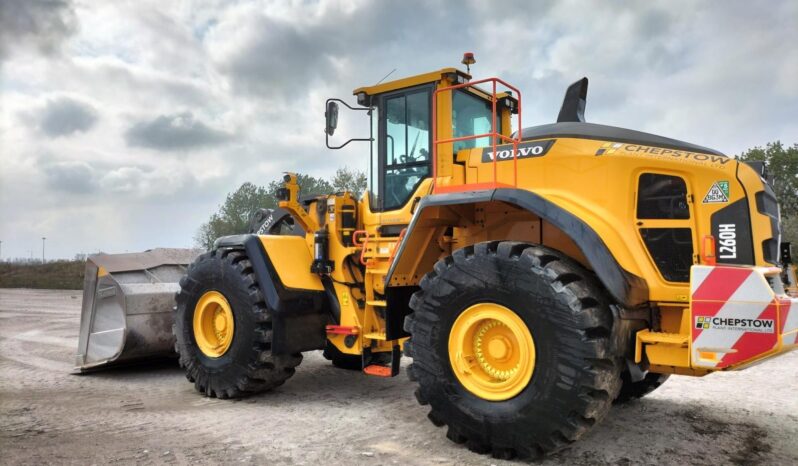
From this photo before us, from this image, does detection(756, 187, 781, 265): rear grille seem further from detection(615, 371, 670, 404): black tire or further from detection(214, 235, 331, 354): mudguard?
detection(214, 235, 331, 354): mudguard

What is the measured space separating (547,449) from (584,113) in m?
3.23

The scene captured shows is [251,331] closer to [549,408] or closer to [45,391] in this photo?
[45,391]

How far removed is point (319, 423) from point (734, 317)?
11.0ft

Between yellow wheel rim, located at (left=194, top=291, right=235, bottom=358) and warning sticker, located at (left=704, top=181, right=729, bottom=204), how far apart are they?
4.59m

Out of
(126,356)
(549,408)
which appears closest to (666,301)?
(549,408)

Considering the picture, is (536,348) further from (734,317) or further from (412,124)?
(412,124)

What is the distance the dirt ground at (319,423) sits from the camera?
4.34m

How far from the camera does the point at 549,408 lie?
152 inches

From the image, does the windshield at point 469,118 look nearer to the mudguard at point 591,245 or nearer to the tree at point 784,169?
the mudguard at point 591,245

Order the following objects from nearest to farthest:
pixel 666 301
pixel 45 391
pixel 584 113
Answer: pixel 666 301
pixel 584 113
pixel 45 391

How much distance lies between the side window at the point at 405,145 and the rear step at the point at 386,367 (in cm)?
141

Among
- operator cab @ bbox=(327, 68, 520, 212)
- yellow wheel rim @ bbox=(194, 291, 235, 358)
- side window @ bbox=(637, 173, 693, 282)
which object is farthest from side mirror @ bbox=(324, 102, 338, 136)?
side window @ bbox=(637, 173, 693, 282)

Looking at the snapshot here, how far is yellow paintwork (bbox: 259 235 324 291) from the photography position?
6.17 meters

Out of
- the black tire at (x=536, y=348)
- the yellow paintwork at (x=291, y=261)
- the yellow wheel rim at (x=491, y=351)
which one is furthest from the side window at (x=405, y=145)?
the yellow wheel rim at (x=491, y=351)
